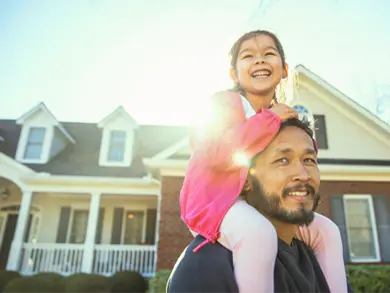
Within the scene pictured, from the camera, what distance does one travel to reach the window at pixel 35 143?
13977 millimetres

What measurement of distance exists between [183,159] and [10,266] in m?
7.28

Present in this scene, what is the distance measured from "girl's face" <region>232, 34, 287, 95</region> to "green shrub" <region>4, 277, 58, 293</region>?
10176mm

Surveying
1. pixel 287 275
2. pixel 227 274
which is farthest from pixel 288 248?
pixel 227 274

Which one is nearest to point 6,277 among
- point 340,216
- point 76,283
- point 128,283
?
point 76,283

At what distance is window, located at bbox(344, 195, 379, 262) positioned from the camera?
10461 millimetres

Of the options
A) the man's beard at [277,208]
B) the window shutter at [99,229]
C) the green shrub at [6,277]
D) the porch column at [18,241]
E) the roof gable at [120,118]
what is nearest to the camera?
the man's beard at [277,208]

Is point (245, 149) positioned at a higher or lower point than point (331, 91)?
lower

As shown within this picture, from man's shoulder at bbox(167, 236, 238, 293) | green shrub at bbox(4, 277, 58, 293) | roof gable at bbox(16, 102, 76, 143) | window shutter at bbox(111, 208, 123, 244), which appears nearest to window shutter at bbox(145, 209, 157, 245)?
window shutter at bbox(111, 208, 123, 244)

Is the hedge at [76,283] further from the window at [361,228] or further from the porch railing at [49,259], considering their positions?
the window at [361,228]

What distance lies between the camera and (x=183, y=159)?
10.5 meters

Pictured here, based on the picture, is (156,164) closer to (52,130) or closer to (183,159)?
(183,159)

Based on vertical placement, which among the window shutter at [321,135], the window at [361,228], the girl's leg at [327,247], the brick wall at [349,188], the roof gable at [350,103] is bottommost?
the girl's leg at [327,247]

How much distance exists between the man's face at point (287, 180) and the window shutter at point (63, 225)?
13.9 metres

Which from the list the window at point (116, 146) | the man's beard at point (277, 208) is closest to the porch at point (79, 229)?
the window at point (116, 146)
